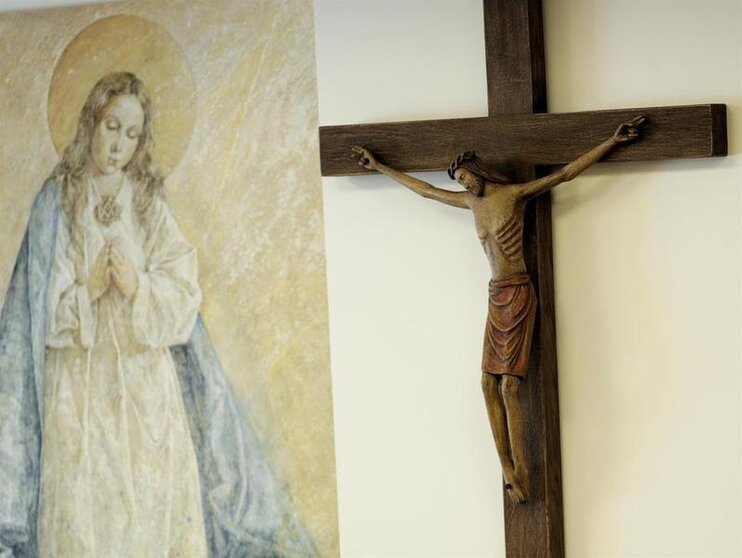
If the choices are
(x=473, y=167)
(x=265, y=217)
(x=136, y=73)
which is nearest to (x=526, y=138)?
(x=473, y=167)

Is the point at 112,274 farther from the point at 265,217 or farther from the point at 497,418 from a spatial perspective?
the point at 497,418

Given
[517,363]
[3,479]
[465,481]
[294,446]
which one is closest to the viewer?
[517,363]

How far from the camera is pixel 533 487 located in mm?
3062

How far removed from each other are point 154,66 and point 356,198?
676 millimetres

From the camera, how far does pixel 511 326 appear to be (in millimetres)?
2969

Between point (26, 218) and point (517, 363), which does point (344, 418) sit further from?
point (26, 218)

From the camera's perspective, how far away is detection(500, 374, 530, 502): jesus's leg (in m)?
2.97

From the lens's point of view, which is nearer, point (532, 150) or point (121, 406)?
point (532, 150)

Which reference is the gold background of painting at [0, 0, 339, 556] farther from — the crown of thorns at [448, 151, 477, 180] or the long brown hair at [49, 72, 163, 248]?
the crown of thorns at [448, 151, 477, 180]

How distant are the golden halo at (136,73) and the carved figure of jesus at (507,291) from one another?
841 millimetres

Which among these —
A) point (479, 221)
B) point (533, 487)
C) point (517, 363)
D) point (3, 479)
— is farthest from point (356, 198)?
point (3, 479)

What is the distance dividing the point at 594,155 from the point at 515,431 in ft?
2.01

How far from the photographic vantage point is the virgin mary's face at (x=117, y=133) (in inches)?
139

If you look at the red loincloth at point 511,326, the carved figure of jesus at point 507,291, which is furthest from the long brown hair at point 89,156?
the red loincloth at point 511,326
